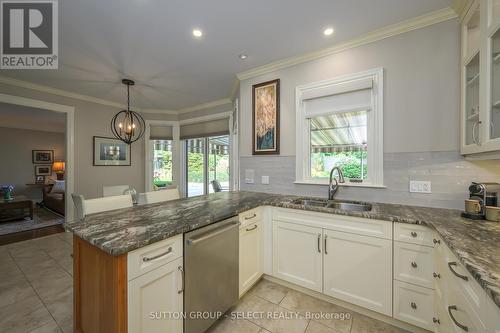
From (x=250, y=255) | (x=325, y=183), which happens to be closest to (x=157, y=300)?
(x=250, y=255)

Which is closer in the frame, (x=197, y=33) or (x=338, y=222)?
(x=338, y=222)

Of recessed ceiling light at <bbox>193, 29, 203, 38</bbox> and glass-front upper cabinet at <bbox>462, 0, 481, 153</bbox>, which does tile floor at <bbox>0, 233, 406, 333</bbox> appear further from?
recessed ceiling light at <bbox>193, 29, 203, 38</bbox>

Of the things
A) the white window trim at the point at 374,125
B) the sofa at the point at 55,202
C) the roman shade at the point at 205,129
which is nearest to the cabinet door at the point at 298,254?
the white window trim at the point at 374,125

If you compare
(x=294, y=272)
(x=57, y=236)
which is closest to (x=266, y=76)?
(x=294, y=272)

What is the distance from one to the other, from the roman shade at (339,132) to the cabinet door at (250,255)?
1.22m

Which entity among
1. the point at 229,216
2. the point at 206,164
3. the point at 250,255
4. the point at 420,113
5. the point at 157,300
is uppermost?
the point at 420,113

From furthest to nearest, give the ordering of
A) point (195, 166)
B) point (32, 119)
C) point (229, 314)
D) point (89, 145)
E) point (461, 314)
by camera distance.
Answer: point (32, 119), point (195, 166), point (89, 145), point (229, 314), point (461, 314)

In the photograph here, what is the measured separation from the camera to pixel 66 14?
1.79m

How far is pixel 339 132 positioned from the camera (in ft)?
7.68

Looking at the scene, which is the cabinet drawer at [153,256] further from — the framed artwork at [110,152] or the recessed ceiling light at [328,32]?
the framed artwork at [110,152]

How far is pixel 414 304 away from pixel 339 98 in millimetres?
1959

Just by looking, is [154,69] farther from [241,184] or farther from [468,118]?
[468,118]

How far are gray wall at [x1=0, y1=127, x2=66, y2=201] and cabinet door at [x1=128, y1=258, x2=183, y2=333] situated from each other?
8387 mm

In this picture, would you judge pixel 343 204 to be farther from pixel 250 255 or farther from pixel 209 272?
pixel 209 272
